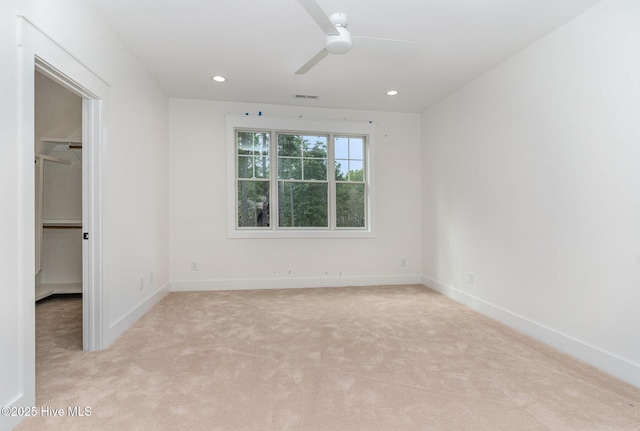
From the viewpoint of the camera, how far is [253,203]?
464cm

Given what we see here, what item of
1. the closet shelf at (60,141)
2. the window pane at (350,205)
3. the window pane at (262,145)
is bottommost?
the window pane at (350,205)

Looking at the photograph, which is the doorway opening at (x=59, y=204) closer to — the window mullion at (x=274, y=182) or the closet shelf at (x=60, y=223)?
the closet shelf at (x=60, y=223)

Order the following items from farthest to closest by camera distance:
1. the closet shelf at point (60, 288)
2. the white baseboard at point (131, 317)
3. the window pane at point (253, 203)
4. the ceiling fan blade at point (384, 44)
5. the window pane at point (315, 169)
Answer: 1. the window pane at point (315, 169)
2. the window pane at point (253, 203)
3. the closet shelf at point (60, 288)
4. the white baseboard at point (131, 317)
5. the ceiling fan blade at point (384, 44)

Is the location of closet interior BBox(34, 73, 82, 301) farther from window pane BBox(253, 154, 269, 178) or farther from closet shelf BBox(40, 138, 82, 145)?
window pane BBox(253, 154, 269, 178)

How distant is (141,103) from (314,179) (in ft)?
7.80

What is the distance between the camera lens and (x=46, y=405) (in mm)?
1776

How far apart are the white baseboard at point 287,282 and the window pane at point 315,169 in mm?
1498

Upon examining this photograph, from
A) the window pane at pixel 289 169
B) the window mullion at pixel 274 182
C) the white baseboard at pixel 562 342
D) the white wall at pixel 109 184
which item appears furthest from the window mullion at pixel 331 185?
the white wall at pixel 109 184

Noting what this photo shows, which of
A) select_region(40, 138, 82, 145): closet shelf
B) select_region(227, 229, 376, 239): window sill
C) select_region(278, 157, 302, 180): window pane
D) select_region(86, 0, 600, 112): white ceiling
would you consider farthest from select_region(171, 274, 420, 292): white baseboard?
select_region(86, 0, 600, 112): white ceiling

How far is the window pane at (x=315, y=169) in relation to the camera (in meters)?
4.77

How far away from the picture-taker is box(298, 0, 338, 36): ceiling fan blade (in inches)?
68.5

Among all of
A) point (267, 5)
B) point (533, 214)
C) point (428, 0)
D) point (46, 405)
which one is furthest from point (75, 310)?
point (533, 214)

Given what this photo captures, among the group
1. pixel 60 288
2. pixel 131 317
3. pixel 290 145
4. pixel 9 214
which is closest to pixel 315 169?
pixel 290 145

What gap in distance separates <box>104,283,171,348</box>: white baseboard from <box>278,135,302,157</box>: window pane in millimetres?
2436
